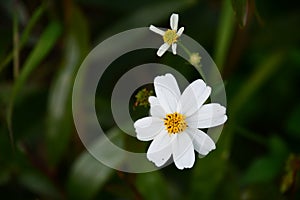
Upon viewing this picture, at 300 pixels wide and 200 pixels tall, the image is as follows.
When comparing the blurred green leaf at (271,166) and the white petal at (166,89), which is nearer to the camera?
the white petal at (166,89)

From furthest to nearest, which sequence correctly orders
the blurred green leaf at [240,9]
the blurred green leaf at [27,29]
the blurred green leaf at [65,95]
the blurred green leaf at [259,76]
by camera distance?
1. the blurred green leaf at [65,95]
2. the blurred green leaf at [259,76]
3. the blurred green leaf at [27,29]
4. the blurred green leaf at [240,9]

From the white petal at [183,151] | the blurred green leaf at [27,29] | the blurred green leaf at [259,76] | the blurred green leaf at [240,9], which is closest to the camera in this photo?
the white petal at [183,151]

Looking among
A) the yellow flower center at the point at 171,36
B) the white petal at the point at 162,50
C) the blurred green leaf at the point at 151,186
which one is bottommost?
the white petal at the point at 162,50

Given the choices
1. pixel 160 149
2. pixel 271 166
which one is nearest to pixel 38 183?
pixel 271 166

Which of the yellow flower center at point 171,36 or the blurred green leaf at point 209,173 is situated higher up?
the blurred green leaf at point 209,173

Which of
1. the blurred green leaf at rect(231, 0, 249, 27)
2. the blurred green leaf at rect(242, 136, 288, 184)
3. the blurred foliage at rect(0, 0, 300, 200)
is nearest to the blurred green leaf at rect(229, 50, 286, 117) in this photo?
the blurred foliage at rect(0, 0, 300, 200)

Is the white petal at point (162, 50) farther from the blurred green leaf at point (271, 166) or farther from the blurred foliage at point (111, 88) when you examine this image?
the blurred green leaf at point (271, 166)

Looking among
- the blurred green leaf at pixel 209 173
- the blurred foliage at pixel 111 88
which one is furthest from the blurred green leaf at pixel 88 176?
the blurred green leaf at pixel 209 173

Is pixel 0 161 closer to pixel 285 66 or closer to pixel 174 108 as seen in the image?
pixel 174 108

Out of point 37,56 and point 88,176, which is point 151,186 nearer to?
point 88,176

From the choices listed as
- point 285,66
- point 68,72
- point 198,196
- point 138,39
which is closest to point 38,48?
point 68,72
